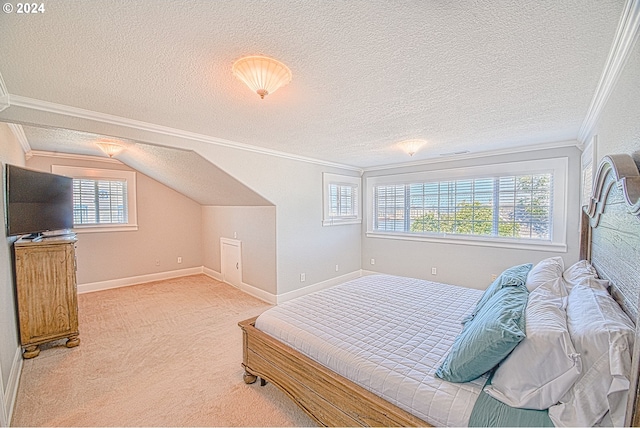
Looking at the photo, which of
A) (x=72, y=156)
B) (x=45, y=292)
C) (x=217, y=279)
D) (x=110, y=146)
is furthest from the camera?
(x=217, y=279)

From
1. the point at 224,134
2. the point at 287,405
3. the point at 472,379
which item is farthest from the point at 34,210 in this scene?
the point at 472,379

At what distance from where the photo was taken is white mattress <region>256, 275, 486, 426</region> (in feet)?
4.42

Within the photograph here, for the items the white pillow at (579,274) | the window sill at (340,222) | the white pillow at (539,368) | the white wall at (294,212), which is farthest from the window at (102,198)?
the white pillow at (579,274)

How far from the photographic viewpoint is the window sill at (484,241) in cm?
366

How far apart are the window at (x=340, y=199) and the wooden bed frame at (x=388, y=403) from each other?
9.83 ft

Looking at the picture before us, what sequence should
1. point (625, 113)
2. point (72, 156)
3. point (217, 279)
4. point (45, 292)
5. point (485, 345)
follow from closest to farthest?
point (485, 345), point (625, 113), point (45, 292), point (72, 156), point (217, 279)

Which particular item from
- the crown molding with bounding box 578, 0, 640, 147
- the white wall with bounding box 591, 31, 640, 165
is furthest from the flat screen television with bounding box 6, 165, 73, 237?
the white wall with bounding box 591, 31, 640, 165

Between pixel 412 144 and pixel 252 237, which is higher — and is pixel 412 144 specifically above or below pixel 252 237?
above

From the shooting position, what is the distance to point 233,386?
7.31ft

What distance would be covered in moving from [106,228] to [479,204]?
21.4ft

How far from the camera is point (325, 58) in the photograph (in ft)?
5.15

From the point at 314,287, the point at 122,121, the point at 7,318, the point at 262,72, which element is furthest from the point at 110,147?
the point at 314,287

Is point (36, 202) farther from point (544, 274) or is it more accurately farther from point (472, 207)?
point (472, 207)

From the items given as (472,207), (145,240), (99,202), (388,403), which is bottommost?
(388,403)
